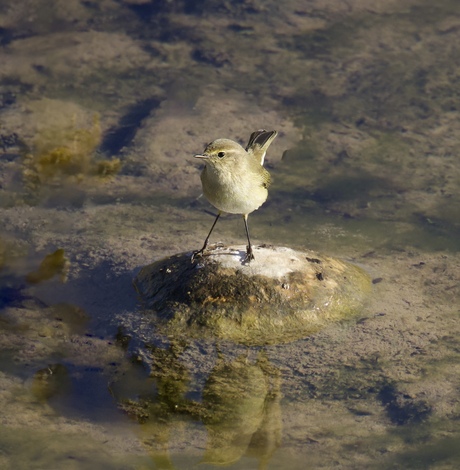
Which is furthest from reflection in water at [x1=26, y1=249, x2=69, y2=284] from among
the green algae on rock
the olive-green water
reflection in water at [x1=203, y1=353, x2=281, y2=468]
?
reflection in water at [x1=203, y1=353, x2=281, y2=468]

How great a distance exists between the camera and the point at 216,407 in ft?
20.0

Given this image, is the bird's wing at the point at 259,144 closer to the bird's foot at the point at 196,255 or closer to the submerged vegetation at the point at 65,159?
the bird's foot at the point at 196,255

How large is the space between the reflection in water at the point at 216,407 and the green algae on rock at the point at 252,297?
10.4 inches

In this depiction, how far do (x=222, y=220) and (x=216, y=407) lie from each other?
10.0 ft

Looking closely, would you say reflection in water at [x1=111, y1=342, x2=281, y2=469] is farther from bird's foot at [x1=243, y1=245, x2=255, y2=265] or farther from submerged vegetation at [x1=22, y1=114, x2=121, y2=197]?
submerged vegetation at [x1=22, y1=114, x2=121, y2=197]

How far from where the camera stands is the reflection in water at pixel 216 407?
5664 mm

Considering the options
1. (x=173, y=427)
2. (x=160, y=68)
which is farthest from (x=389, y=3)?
(x=173, y=427)

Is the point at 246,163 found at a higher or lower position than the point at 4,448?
higher

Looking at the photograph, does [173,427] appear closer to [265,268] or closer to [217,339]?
[217,339]

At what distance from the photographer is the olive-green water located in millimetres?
5859

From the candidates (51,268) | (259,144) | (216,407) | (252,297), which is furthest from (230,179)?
(51,268)

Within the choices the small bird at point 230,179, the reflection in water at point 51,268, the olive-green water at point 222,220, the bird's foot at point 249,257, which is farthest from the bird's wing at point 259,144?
the reflection in water at point 51,268

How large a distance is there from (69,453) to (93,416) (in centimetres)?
46

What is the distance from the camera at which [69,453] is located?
5.58 meters
